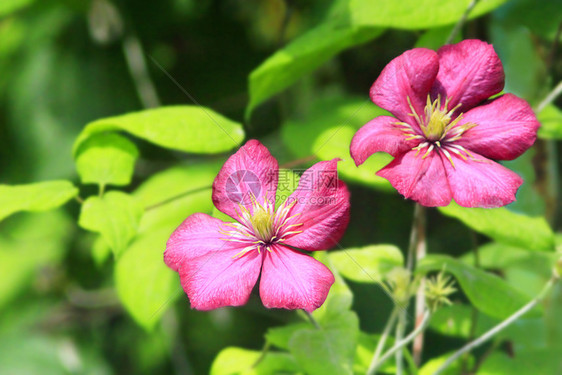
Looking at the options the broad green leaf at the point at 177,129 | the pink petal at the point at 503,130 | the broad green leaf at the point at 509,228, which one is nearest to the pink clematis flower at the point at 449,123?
the pink petal at the point at 503,130

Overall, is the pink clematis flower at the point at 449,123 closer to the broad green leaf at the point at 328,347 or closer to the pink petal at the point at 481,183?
Answer: the pink petal at the point at 481,183

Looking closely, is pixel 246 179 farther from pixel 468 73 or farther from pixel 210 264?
pixel 468 73

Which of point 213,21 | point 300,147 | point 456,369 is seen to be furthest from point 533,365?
point 213,21

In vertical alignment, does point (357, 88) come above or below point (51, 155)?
above

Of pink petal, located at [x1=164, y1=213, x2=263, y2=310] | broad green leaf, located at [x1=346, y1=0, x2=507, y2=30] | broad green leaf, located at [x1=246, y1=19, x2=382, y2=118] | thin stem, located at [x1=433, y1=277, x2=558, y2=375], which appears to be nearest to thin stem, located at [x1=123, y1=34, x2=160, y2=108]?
broad green leaf, located at [x1=246, y1=19, x2=382, y2=118]

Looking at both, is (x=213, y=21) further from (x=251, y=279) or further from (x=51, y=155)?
(x=251, y=279)

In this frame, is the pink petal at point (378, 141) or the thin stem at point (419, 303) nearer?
the pink petal at point (378, 141)

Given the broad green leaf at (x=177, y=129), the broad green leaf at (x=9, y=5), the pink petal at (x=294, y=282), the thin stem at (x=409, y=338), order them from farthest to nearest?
the broad green leaf at (x=9, y=5) < the broad green leaf at (x=177, y=129) < the thin stem at (x=409, y=338) < the pink petal at (x=294, y=282)

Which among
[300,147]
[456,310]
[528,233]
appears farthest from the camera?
[300,147]
